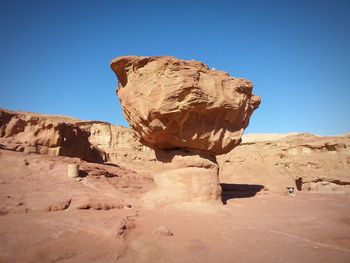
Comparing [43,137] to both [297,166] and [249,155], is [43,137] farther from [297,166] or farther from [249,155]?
[297,166]

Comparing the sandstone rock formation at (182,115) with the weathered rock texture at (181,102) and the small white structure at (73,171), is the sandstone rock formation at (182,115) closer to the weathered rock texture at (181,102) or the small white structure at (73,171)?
the weathered rock texture at (181,102)

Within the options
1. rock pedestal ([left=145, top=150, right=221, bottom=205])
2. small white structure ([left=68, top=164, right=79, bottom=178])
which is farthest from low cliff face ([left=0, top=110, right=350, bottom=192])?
rock pedestal ([left=145, top=150, right=221, bottom=205])

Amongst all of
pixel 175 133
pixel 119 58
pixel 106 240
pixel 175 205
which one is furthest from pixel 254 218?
pixel 119 58

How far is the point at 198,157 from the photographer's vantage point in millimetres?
8016

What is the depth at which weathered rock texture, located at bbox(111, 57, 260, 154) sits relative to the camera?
290 inches

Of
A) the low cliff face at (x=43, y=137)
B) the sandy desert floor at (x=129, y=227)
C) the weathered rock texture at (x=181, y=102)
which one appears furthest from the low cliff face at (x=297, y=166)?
the low cliff face at (x=43, y=137)

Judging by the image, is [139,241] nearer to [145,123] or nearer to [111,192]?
[111,192]

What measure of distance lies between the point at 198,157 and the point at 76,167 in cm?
345

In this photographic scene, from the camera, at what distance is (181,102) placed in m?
7.42

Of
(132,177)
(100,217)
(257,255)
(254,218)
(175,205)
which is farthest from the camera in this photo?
(132,177)

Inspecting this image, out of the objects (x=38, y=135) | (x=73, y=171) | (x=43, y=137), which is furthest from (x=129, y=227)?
(x=38, y=135)

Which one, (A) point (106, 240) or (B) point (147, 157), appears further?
(B) point (147, 157)

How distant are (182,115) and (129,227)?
3.80 metres

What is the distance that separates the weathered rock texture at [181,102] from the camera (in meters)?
7.36
